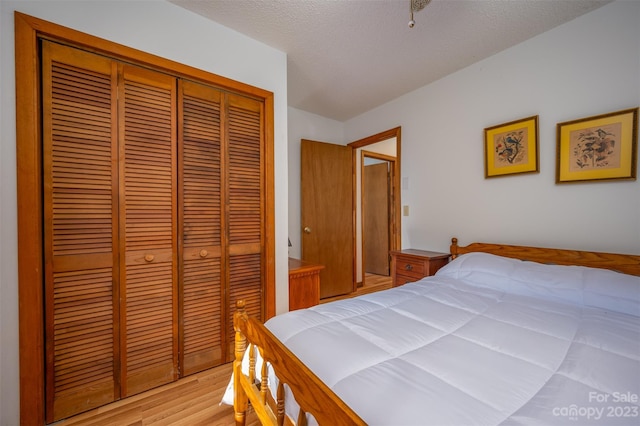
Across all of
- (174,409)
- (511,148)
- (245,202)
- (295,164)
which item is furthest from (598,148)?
(174,409)

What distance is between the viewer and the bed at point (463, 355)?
64 centimetres

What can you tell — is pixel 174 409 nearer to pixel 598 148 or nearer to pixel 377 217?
pixel 598 148

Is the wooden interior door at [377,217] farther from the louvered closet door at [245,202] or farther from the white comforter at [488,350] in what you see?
the white comforter at [488,350]

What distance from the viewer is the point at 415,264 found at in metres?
2.47

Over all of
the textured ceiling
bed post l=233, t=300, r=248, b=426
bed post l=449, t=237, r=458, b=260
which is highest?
the textured ceiling

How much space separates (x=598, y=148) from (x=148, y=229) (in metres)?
3.05

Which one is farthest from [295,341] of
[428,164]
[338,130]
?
[338,130]

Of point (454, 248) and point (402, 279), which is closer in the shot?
point (454, 248)

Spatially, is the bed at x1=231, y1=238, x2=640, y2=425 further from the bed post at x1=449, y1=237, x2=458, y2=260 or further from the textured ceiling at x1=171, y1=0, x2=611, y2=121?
the textured ceiling at x1=171, y1=0, x2=611, y2=121

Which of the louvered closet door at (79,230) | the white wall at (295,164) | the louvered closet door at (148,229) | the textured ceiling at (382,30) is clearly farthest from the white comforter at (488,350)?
the white wall at (295,164)

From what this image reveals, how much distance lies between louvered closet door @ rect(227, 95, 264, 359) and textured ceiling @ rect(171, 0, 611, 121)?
0.56m

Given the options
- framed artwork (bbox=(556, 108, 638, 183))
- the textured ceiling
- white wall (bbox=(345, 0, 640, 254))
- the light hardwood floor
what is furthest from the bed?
the textured ceiling

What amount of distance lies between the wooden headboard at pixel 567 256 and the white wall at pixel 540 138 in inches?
3.9

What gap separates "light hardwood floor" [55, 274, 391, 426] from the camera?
1.39 meters
